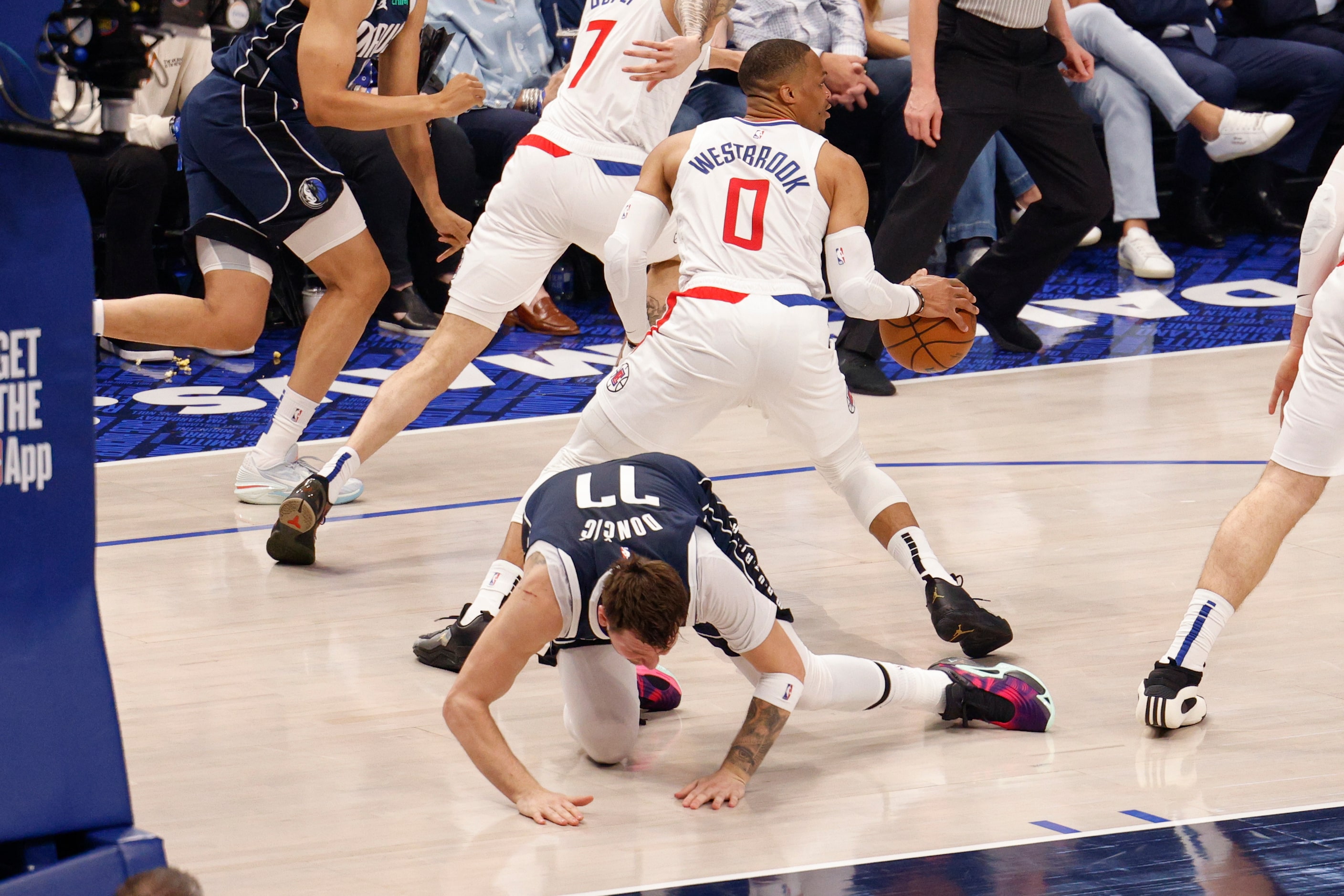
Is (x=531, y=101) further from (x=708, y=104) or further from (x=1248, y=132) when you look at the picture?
(x=1248, y=132)

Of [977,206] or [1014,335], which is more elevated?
[977,206]

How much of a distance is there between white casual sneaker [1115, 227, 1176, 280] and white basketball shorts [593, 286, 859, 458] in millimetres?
5138

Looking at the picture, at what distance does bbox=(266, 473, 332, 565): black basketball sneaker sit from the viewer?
507 centimetres

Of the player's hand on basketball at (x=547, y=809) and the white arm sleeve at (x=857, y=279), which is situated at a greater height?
the white arm sleeve at (x=857, y=279)

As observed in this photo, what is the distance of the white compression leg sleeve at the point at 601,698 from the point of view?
12.2 feet

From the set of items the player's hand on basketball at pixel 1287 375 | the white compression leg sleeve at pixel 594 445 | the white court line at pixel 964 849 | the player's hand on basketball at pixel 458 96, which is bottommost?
the white court line at pixel 964 849

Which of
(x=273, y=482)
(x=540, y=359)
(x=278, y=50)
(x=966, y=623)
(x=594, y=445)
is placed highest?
(x=278, y=50)

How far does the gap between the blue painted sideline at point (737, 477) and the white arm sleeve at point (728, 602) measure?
239 cm

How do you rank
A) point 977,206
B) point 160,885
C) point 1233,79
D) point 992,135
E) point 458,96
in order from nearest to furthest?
point 160,885 → point 458,96 → point 992,135 → point 977,206 → point 1233,79

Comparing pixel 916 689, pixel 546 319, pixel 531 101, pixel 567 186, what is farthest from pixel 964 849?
pixel 531 101

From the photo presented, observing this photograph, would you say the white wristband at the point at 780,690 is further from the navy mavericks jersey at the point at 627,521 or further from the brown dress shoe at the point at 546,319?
the brown dress shoe at the point at 546,319

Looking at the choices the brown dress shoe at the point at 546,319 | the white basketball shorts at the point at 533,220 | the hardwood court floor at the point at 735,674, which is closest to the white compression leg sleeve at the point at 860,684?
the hardwood court floor at the point at 735,674

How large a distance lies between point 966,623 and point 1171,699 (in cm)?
62

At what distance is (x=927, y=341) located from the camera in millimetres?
5125
